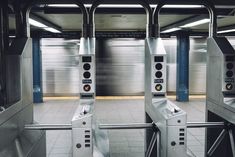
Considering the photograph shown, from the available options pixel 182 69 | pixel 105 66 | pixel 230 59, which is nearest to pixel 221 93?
pixel 230 59

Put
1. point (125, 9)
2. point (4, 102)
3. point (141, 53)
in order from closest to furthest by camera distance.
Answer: point (4, 102) → point (125, 9) → point (141, 53)

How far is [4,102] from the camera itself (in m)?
3.21

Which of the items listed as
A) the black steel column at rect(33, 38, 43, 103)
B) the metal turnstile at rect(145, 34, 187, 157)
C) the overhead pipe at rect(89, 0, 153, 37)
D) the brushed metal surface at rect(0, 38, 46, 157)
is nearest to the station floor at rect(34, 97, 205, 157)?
the black steel column at rect(33, 38, 43, 103)

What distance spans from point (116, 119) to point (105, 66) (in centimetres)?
315

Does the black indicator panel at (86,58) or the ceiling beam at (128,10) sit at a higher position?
the ceiling beam at (128,10)

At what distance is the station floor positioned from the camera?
5184mm

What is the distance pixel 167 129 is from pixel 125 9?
7.72ft

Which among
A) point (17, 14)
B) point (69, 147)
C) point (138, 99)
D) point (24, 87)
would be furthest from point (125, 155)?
point (138, 99)

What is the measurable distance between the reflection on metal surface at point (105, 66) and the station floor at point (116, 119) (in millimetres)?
418

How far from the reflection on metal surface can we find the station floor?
418mm

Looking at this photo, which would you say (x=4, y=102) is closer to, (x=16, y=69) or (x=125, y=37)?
(x=16, y=69)

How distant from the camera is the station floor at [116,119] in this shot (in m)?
5.18

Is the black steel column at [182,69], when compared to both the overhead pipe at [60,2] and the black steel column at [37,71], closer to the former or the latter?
the black steel column at [37,71]

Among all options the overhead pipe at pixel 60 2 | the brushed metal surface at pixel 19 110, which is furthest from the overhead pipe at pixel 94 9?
the brushed metal surface at pixel 19 110
